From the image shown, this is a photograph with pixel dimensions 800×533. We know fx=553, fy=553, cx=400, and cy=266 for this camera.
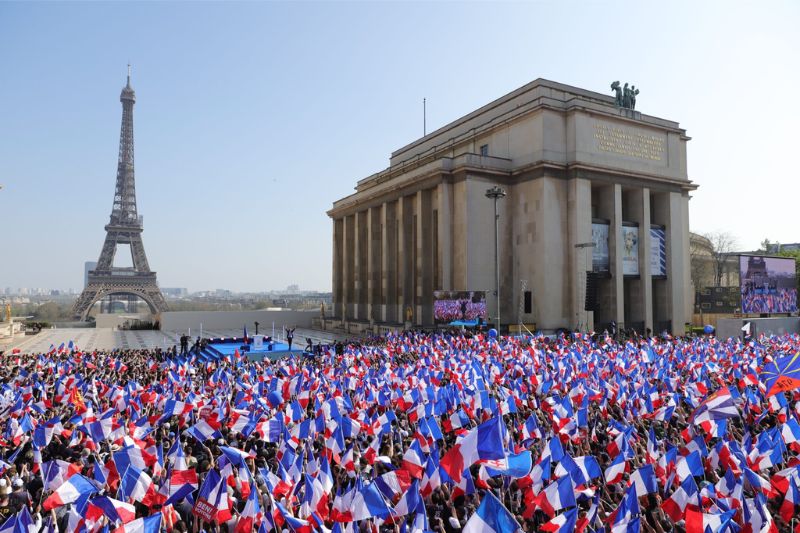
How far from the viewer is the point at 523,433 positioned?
9.16 m

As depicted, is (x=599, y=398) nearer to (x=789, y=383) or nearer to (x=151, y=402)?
(x=789, y=383)

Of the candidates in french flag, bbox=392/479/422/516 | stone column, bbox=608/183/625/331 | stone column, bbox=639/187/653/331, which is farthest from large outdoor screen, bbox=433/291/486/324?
french flag, bbox=392/479/422/516

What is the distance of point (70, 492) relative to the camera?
621cm

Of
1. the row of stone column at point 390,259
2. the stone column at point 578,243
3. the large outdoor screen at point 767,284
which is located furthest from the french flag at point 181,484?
the large outdoor screen at point 767,284

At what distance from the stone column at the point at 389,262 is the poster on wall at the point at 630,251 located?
17349 millimetres

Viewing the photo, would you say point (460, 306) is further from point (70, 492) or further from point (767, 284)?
point (70, 492)

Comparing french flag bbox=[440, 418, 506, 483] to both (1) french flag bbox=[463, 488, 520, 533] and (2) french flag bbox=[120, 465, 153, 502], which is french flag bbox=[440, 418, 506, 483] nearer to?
(1) french flag bbox=[463, 488, 520, 533]

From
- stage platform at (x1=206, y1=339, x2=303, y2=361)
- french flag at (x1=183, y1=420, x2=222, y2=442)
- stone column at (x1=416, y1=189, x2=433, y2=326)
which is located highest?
stone column at (x1=416, y1=189, x2=433, y2=326)

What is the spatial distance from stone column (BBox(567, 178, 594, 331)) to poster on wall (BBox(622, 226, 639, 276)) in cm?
410

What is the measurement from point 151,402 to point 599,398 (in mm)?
9801

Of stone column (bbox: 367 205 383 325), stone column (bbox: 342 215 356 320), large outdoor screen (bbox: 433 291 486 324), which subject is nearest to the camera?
large outdoor screen (bbox: 433 291 486 324)

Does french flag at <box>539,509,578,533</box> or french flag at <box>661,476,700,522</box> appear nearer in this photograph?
french flag at <box>539,509,578,533</box>

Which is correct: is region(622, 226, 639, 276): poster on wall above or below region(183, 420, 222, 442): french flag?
above

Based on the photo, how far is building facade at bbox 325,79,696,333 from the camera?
36844 mm
